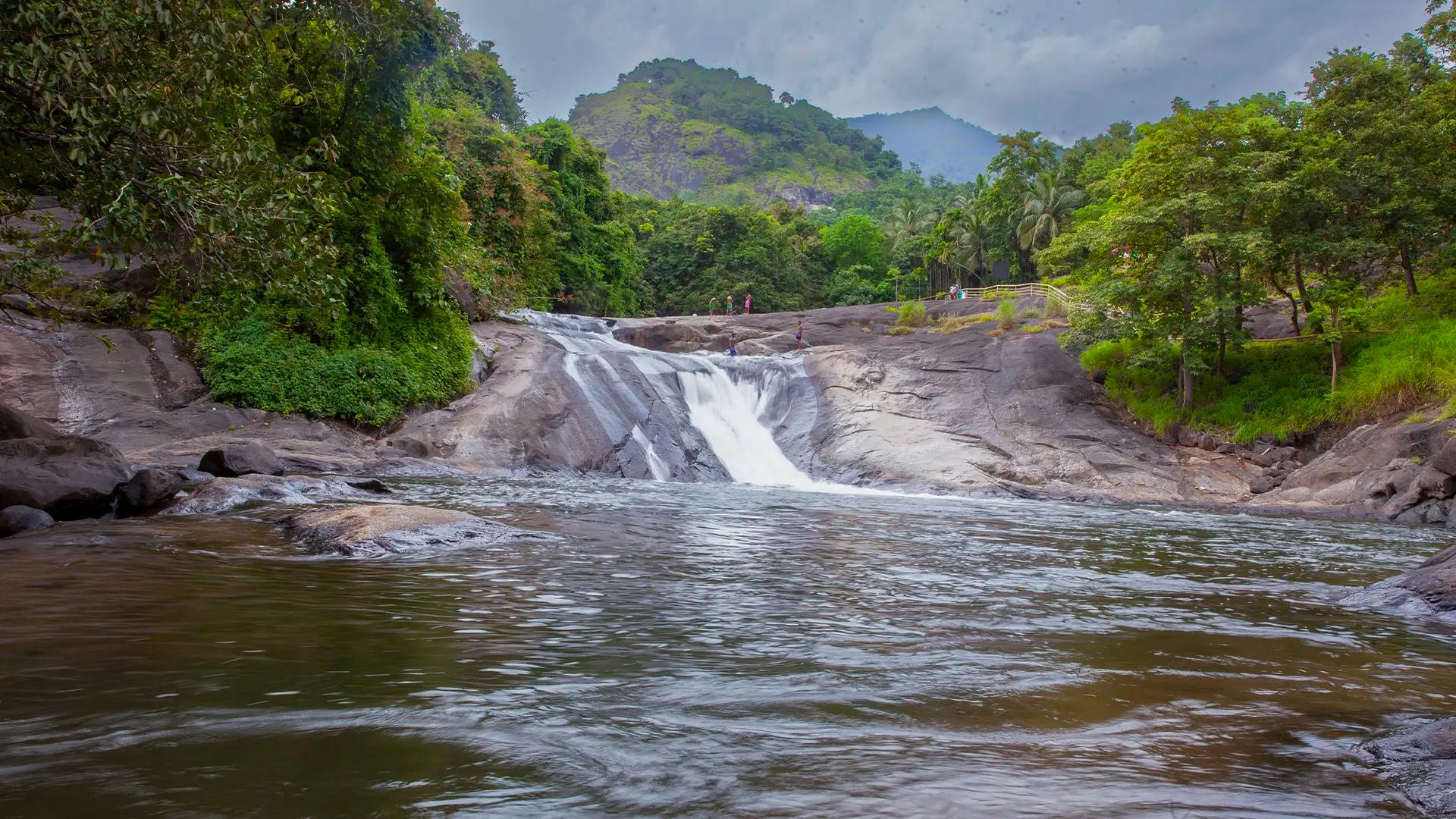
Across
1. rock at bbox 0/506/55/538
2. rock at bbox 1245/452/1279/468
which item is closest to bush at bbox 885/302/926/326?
rock at bbox 1245/452/1279/468

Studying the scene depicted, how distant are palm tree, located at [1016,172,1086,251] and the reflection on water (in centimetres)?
5308

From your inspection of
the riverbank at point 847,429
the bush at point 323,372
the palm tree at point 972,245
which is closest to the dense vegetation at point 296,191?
the bush at point 323,372

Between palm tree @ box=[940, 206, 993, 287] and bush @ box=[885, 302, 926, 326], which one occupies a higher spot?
palm tree @ box=[940, 206, 993, 287]

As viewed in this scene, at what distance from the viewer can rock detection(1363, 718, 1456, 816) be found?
3023 mm

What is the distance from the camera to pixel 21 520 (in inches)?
339

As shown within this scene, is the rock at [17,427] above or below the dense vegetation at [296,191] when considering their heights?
below

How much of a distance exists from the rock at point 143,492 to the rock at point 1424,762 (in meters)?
12.2

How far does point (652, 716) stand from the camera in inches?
153

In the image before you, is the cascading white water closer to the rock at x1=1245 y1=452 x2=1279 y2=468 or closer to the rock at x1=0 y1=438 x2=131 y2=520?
the rock at x1=1245 y1=452 x2=1279 y2=468

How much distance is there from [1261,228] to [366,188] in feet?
80.4

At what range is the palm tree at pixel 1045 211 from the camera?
2256 inches

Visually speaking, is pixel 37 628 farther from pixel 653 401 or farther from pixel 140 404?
pixel 653 401

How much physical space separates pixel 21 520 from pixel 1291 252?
93.7ft

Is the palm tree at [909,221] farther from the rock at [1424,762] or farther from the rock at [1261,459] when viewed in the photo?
the rock at [1424,762]
